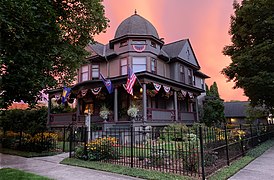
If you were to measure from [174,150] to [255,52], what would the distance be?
12.2 m

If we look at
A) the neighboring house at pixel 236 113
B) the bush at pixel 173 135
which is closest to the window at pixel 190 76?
the bush at pixel 173 135

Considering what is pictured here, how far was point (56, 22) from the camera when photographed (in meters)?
8.41

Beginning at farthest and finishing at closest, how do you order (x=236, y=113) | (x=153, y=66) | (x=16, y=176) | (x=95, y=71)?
(x=236, y=113) < (x=95, y=71) < (x=153, y=66) < (x=16, y=176)

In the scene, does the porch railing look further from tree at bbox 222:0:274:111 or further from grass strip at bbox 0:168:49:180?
grass strip at bbox 0:168:49:180

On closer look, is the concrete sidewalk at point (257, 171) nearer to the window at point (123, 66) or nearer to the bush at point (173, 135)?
the bush at point (173, 135)

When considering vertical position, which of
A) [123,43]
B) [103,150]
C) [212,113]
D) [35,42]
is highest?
[123,43]

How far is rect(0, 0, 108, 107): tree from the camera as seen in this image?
6324 mm

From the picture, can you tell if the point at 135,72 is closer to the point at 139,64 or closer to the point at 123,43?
the point at 139,64

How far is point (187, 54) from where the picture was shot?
24.3 meters

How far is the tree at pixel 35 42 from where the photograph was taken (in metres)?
6.32

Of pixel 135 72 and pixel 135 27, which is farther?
pixel 135 27

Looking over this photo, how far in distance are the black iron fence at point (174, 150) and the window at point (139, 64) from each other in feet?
33.3

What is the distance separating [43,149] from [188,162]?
870cm

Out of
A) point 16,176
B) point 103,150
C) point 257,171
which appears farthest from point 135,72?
point 16,176
